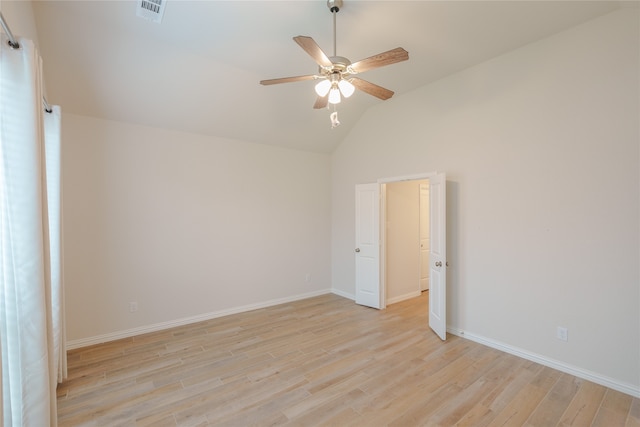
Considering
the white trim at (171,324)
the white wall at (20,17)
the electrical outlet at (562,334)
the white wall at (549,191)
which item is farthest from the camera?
the white trim at (171,324)

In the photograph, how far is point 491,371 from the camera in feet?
9.57

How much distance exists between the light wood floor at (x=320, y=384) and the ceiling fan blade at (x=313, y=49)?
2.82 meters

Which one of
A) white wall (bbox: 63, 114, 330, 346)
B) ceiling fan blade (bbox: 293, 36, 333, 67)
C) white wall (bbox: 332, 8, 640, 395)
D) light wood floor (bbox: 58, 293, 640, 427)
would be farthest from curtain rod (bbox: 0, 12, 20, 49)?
white wall (bbox: 332, 8, 640, 395)

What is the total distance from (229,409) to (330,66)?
295cm

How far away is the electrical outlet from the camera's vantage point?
2918mm

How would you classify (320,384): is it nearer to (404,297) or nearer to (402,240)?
(404,297)

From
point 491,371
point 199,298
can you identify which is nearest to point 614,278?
point 491,371

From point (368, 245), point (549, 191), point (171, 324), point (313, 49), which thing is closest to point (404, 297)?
point (368, 245)

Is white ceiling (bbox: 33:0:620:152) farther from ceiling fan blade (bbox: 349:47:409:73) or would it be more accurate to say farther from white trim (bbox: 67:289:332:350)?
white trim (bbox: 67:289:332:350)

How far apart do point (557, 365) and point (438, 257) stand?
5.14 ft

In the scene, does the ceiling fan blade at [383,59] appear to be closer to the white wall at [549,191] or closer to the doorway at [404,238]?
the white wall at [549,191]

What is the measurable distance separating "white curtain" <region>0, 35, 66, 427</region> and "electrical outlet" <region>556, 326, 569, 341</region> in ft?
14.1

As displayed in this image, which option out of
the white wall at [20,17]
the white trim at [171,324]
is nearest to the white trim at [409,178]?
the white trim at [171,324]

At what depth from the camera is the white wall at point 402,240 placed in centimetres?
513
